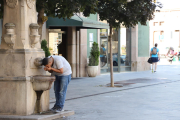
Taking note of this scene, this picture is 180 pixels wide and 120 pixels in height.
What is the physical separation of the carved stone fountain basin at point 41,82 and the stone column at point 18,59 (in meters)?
0.09

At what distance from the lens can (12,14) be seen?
741 cm

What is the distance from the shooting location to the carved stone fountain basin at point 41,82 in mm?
7234

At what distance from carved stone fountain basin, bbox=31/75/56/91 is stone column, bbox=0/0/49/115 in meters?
0.09

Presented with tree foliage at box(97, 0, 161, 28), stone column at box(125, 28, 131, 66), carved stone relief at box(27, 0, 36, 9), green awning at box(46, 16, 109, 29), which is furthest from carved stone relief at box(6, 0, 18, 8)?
stone column at box(125, 28, 131, 66)

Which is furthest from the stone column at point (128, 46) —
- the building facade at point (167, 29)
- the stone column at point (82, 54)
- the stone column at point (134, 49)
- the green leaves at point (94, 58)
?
the building facade at point (167, 29)

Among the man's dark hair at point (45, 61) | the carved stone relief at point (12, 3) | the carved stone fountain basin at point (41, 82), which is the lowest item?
the carved stone fountain basin at point (41, 82)

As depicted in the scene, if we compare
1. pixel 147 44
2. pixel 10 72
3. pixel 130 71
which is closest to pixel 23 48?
pixel 10 72

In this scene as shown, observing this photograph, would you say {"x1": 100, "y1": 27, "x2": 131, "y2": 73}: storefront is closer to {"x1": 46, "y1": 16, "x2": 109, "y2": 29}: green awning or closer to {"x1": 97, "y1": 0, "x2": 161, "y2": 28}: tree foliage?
{"x1": 46, "y1": 16, "x2": 109, "y2": 29}: green awning

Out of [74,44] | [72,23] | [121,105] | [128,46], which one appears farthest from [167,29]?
[121,105]

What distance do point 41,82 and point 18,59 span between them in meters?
0.65

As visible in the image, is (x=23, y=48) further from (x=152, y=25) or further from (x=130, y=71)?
(x=152, y=25)

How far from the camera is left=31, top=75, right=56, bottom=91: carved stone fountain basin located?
23.7 ft

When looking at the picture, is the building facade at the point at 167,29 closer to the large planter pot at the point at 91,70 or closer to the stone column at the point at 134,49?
the stone column at the point at 134,49

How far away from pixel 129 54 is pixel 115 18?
36.9ft
